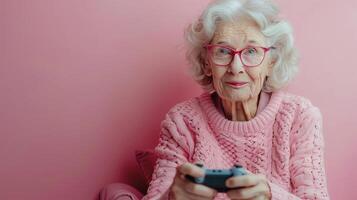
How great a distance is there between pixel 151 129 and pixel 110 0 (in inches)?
18.3

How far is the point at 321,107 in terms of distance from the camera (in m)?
1.85

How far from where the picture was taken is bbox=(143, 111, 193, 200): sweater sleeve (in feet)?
5.03

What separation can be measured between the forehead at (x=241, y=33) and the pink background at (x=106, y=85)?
41 centimetres

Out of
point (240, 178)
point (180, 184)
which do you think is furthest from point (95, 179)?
point (240, 178)

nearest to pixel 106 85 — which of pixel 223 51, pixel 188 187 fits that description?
pixel 223 51

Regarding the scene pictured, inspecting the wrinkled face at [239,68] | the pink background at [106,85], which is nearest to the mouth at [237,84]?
the wrinkled face at [239,68]

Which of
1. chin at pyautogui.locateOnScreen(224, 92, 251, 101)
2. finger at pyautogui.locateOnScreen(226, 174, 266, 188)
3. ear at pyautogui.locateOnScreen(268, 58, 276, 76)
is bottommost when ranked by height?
finger at pyautogui.locateOnScreen(226, 174, 266, 188)

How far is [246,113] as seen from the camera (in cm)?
155

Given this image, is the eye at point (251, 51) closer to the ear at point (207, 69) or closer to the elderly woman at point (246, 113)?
the elderly woman at point (246, 113)

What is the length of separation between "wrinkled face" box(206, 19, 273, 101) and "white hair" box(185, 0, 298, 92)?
0.02 m

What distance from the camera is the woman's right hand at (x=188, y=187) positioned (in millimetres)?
1188

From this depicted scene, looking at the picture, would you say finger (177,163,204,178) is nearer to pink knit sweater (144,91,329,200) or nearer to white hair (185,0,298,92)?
pink knit sweater (144,91,329,200)

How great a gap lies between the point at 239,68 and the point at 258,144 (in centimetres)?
23

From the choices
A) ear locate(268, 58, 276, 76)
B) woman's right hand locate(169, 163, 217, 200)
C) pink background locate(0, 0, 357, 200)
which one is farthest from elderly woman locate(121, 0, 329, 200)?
pink background locate(0, 0, 357, 200)
